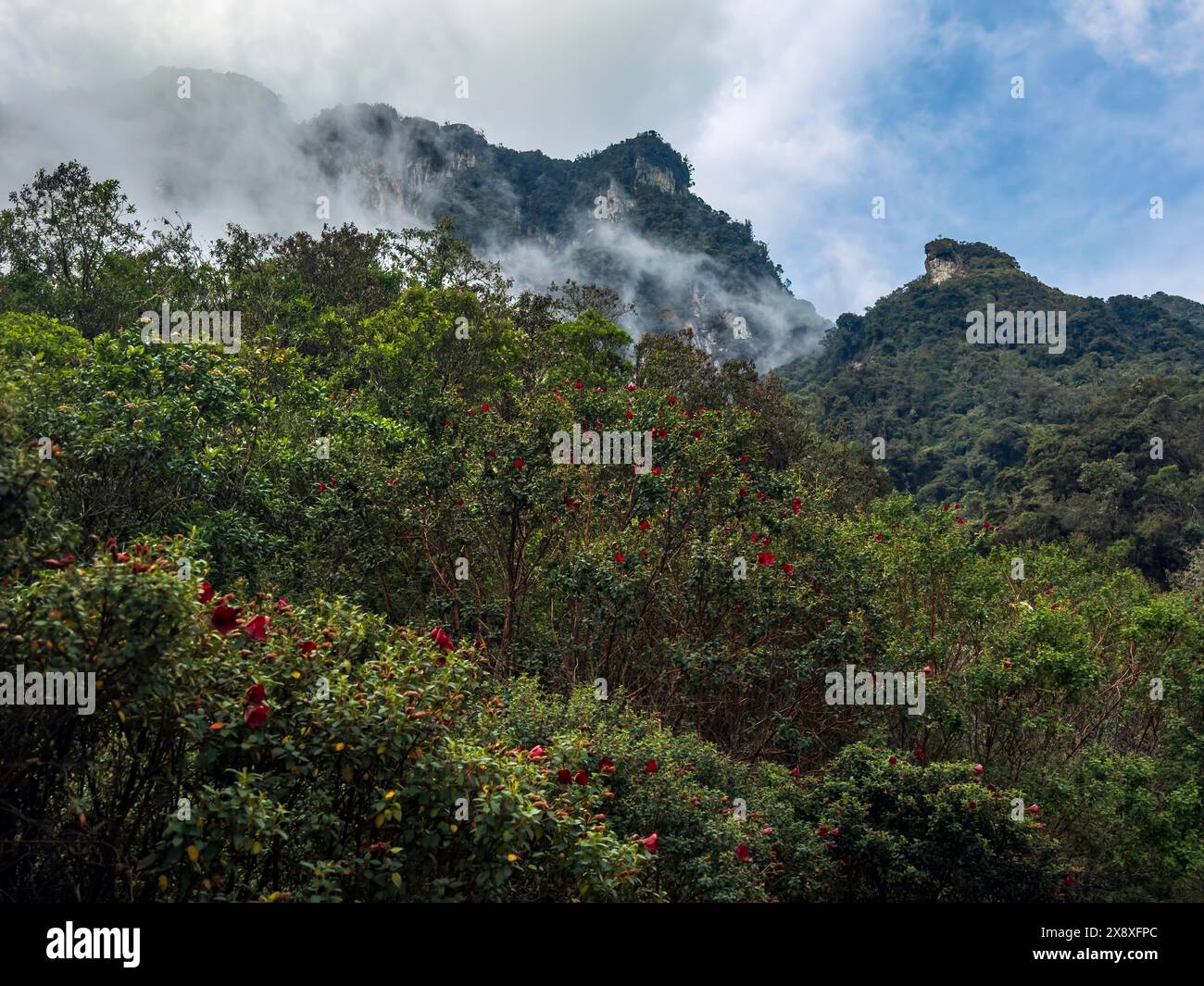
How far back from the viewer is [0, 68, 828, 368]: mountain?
115 meters

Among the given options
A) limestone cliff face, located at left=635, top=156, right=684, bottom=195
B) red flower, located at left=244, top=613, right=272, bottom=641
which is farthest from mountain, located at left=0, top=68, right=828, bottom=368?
red flower, located at left=244, top=613, right=272, bottom=641

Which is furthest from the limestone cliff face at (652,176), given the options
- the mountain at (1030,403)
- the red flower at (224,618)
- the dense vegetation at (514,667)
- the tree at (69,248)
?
the red flower at (224,618)

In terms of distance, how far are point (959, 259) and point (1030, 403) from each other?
4212 centimetres

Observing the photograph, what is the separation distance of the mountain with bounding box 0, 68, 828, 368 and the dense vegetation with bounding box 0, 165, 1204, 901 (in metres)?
98.9

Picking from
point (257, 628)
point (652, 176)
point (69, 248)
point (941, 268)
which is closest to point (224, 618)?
point (257, 628)

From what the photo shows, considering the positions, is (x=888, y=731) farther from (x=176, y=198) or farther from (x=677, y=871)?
(x=176, y=198)

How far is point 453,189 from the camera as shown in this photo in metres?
128

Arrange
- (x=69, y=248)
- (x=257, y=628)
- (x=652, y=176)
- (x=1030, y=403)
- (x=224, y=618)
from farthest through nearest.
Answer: (x=652, y=176), (x=1030, y=403), (x=69, y=248), (x=257, y=628), (x=224, y=618)

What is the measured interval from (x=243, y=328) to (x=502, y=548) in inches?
741

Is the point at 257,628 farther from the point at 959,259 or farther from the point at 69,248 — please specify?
the point at 959,259

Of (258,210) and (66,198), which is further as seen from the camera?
(258,210)

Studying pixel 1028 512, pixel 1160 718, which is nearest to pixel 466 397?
pixel 1160 718

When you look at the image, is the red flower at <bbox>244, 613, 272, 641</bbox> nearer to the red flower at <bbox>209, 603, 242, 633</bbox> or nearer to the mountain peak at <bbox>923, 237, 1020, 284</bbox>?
the red flower at <bbox>209, 603, 242, 633</bbox>

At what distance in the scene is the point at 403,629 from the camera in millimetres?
5320
